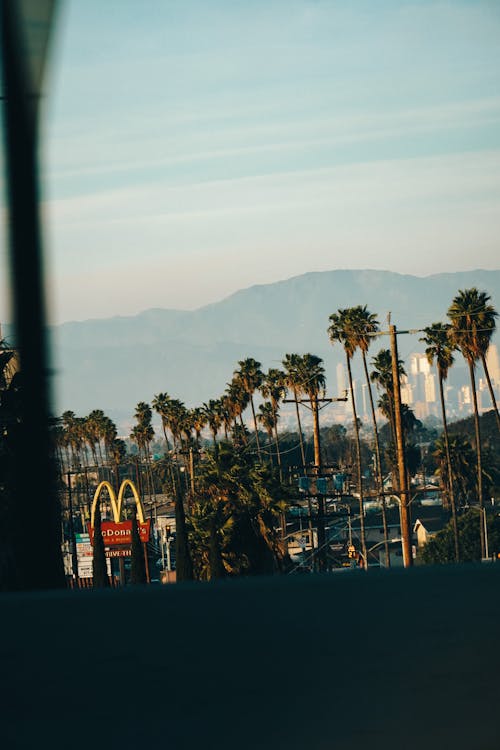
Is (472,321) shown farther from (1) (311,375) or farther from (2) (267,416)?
(2) (267,416)

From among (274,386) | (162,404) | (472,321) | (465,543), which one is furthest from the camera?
(162,404)

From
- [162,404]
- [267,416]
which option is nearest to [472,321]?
[267,416]

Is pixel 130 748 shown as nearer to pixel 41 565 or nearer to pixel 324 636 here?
pixel 324 636

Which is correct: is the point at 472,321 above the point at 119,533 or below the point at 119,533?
above

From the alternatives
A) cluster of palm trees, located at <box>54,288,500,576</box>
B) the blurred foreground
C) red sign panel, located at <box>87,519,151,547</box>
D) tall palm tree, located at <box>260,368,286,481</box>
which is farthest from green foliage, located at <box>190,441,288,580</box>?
tall palm tree, located at <box>260,368,286,481</box>

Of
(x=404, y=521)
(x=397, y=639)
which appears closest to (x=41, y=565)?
(x=397, y=639)

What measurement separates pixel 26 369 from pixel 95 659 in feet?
8.31

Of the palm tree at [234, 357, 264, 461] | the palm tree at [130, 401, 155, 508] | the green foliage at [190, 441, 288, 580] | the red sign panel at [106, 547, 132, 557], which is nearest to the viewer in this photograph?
the green foliage at [190, 441, 288, 580]

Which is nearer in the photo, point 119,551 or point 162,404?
point 119,551

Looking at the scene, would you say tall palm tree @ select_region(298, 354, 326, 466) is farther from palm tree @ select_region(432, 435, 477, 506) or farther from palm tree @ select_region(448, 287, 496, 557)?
palm tree @ select_region(448, 287, 496, 557)

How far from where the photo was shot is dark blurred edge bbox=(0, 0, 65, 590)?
646 cm

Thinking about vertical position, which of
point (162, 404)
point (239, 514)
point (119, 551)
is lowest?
point (119, 551)

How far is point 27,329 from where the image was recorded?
6.92 m

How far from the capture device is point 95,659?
482 cm
